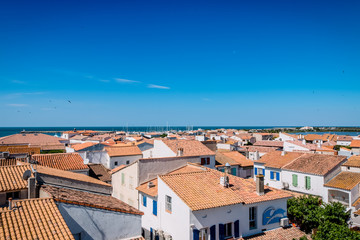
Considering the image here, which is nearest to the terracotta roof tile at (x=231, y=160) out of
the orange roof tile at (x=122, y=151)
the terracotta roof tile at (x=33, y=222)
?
the orange roof tile at (x=122, y=151)

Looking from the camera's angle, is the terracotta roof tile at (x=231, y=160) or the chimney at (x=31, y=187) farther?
the terracotta roof tile at (x=231, y=160)

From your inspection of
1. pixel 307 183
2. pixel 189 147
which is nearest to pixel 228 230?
pixel 189 147

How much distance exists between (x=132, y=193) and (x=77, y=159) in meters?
9.90

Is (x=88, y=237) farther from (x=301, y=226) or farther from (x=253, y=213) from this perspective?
(x=301, y=226)

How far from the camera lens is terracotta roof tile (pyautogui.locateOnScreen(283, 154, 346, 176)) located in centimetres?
3100

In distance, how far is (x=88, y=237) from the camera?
1302 cm

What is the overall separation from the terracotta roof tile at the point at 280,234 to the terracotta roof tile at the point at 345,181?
37.5 ft

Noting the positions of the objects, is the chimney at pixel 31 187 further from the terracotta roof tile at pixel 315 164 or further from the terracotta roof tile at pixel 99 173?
the terracotta roof tile at pixel 315 164

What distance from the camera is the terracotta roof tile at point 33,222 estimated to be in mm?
9844

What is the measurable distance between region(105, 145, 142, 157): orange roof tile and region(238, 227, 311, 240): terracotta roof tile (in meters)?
35.2

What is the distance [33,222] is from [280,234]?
1606 cm

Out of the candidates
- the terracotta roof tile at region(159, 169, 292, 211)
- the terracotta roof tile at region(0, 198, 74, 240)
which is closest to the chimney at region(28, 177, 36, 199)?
the terracotta roof tile at region(0, 198, 74, 240)

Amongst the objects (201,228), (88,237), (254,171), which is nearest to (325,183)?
(254,171)

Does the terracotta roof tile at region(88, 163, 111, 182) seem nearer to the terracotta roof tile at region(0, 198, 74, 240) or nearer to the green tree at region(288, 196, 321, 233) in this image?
the green tree at region(288, 196, 321, 233)
